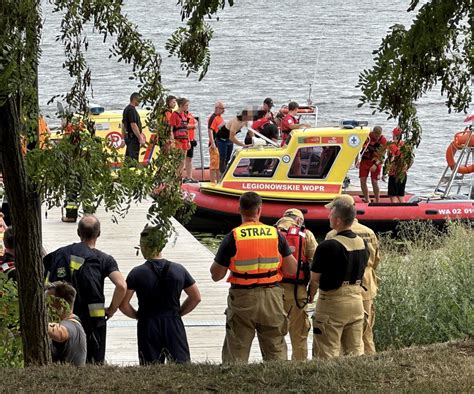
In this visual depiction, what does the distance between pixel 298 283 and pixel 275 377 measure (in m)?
2.28

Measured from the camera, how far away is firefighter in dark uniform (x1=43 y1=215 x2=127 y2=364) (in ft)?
30.4

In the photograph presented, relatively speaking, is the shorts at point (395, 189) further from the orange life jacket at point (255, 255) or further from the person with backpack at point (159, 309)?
the person with backpack at point (159, 309)

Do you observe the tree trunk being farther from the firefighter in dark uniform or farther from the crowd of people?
the firefighter in dark uniform

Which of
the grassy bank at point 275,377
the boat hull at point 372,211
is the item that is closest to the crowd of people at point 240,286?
the grassy bank at point 275,377

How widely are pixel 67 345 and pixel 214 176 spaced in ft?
Result: 47.3

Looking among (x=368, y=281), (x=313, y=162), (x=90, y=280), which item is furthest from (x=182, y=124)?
(x=90, y=280)

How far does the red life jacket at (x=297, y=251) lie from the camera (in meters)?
10.1

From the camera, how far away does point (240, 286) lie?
31.3ft

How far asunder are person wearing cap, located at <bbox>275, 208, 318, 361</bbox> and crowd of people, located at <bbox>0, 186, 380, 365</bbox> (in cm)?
12

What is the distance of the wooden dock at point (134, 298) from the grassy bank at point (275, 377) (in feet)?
3.04

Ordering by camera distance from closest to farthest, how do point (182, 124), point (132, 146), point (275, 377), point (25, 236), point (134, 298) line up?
point (25, 236) → point (275, 377) → point (134, 298) → point (132, 146) → point (182, 124)

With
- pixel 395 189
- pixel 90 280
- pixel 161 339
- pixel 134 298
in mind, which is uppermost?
pixel 90 280

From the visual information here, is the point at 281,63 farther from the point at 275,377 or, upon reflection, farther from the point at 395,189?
the point at 275,377

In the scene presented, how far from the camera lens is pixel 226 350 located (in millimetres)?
9758
